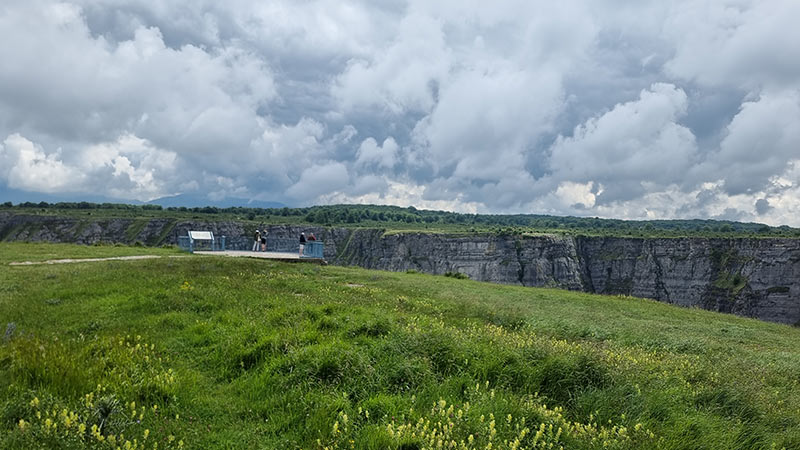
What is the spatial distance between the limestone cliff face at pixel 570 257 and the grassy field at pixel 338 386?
321 feet

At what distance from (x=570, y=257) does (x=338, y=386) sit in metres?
147

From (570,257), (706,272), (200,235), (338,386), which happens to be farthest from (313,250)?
(706,272)

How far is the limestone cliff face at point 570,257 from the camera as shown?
109000 millimetres

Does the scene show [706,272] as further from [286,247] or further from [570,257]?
[286,247]

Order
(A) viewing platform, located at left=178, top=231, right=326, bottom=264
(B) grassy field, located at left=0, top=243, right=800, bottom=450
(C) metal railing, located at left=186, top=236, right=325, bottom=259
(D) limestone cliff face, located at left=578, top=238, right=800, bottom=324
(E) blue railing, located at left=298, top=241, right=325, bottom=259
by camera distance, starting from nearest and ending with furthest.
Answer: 1. (B) grassy field, located at left=0, top=243, right=800, bottom=450
2. (A) viewing platform, located at left=178, top=231, right=326, bottom=264
3. (E) blue railing, located at left=298, top=241, right=325, bottom=259
4. (C) metal railing, located at left=186, top=236, right=325, bottom=259
5. (D) limestone cliff face, located at left=578, top=238, right=800, bottom=324

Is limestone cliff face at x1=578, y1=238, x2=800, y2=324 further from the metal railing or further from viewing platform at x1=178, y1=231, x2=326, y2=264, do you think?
viewing platform at x1=178, y1=231, x2=326, y2=264

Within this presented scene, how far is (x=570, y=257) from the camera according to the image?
142 meters

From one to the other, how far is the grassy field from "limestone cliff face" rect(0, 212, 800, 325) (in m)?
98.0

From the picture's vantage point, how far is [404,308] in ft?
51.8

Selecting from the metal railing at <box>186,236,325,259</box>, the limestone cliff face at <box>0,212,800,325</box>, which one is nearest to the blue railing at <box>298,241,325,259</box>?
the metal railing at <box>186,236,325,259</box>

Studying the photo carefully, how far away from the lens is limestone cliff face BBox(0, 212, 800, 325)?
109000 millimetres

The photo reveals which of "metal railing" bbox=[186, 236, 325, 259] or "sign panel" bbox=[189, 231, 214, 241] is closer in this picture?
"metal railing" bbox=[186, 236, 325, 259]

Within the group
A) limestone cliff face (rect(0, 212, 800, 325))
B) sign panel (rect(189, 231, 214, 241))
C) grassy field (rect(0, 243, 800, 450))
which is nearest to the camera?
grassy field (rect(0, 243, 800, 450))

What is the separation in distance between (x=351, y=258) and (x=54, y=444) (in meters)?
147
